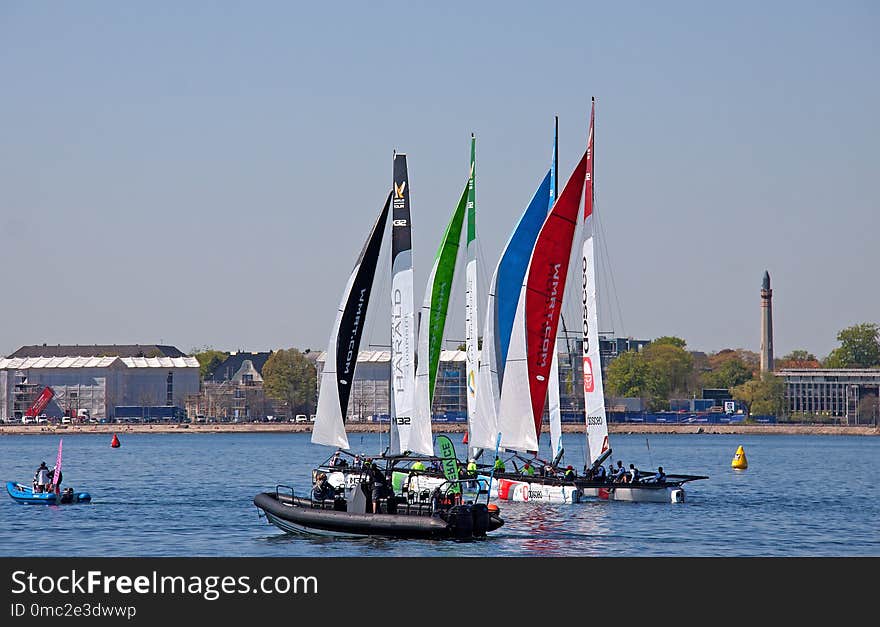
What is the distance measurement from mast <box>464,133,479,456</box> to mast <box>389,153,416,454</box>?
28.3 ft

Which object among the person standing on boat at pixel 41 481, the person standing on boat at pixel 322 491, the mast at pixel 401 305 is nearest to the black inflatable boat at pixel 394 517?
the person standing on boat at pixel 322 491

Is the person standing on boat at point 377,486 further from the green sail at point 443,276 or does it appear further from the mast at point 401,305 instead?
the green sail at point 443,276

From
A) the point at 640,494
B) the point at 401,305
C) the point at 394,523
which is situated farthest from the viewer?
the point at 640,494

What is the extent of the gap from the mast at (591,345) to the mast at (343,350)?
9.93m

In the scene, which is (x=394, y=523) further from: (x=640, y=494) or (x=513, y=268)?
(x=513, y=268)

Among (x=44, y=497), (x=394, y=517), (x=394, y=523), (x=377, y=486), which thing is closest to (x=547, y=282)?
(x=377, y=486)

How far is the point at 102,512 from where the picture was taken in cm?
4956

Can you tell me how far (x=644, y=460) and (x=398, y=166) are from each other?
207 ft

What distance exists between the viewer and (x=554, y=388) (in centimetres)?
5453

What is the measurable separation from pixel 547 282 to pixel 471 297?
26.6 feet

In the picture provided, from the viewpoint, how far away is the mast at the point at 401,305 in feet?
147

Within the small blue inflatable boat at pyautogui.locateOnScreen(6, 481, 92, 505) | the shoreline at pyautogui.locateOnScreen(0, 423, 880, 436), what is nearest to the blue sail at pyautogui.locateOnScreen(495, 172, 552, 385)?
the small blue inflatable boat at pyautogui.locateOnScreen(6, 481, 92, 505)
